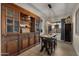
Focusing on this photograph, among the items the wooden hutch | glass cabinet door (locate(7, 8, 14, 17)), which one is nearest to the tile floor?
the wooden hutch

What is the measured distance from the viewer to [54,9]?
2936mm

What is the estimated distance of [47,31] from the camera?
297 cm

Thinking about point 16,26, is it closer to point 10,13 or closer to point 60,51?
point 10,13

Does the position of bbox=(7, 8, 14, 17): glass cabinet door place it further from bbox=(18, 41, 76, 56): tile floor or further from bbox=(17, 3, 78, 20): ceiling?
bbox=(18, 41, 76, 56): tile floor

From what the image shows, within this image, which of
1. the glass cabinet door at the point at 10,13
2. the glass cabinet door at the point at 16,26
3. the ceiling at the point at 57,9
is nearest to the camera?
the ceiling at the point at 57,9

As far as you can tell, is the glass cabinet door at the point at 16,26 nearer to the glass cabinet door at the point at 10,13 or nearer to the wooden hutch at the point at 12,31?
the wooden hutch at the point at 12,31

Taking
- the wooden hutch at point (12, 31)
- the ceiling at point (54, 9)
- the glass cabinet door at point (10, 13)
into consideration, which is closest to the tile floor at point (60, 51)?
the wooden hutch at point (12, 31)

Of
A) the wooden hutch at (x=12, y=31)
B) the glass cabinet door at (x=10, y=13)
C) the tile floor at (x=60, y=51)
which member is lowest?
the tile floor at (x=60, y=51)

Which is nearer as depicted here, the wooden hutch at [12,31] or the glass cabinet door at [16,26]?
the wooden hutch at [12,31]

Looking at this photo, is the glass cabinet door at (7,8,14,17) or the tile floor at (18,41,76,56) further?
the glass cabinet door at (7,8,14,17)

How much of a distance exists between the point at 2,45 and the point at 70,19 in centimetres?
175

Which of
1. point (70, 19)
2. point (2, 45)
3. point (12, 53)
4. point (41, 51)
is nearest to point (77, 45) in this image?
point (70, 19)

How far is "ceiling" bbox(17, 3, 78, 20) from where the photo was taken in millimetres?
2746

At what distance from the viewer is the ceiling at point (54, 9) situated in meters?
2.75
